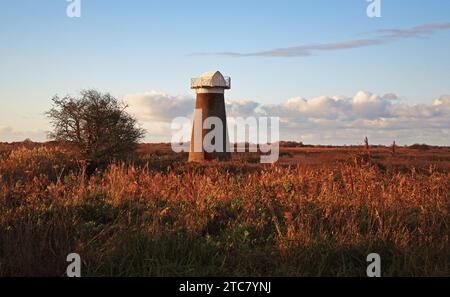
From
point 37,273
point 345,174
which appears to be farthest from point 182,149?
point 37,273

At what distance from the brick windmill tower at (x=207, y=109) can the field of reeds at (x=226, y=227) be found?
27971 millimetres

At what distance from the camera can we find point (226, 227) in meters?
6.39

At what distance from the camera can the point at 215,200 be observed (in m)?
7.14

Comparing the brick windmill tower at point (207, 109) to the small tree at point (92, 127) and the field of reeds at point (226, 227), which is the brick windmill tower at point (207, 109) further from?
the field of reeds at point (226, 227)

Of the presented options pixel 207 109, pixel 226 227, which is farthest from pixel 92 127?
pixel 226 227

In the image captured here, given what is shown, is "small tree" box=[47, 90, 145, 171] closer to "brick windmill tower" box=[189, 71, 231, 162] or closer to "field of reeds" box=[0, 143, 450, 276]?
"brick windmill tower" box=[189, 71, 231, 162]

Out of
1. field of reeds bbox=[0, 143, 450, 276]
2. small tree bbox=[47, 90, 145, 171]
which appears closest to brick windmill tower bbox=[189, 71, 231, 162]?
small tree bbox=[47, 90, 145, 171]

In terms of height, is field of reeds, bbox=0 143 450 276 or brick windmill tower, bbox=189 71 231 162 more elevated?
brick windmill tower, bbox=189 71 231 162

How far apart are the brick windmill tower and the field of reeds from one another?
28.0 m

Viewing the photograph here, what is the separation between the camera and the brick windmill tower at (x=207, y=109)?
3625 cm

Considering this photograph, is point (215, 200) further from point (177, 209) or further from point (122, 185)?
point (122, 185)

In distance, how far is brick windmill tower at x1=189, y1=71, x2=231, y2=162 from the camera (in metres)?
36.2

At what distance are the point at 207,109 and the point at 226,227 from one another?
30205 mm

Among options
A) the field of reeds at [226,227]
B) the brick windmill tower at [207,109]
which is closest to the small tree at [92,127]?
the brick windmill tower at [207,109]
